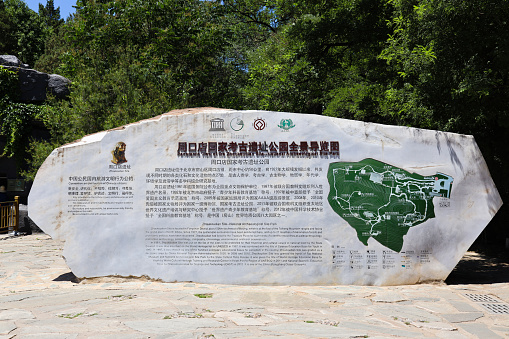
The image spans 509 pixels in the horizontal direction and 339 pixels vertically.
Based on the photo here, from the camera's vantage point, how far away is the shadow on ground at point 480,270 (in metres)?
7.99

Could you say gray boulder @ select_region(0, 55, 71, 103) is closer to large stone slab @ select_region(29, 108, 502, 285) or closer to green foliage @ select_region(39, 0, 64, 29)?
large stone slab @ select_region(29, 108, 502, 285)

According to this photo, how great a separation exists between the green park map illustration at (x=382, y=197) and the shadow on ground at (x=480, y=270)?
141 cm

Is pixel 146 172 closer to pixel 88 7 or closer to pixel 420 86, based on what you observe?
pixel 420 86

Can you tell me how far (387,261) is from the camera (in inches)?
285

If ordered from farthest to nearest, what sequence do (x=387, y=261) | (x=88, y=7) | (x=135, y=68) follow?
(x=88, y=7), (x=135, y=68), (x=387, y=261)

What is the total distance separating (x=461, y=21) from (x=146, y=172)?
6.17 metres

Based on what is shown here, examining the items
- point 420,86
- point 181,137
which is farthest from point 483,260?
point 181,137

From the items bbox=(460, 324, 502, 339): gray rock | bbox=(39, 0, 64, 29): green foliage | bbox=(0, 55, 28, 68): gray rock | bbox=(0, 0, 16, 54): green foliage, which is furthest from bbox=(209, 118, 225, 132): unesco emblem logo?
bbox=(39, 0, 64, 29): green foliage

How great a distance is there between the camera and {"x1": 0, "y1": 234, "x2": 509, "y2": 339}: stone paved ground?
188 inches

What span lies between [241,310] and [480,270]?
5.85m

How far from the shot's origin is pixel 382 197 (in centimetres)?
736

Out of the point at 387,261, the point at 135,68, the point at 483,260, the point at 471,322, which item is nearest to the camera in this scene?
the point at 471,322

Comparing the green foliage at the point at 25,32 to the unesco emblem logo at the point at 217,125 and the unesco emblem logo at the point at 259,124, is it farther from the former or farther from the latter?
the unesco emblem logo at the point at 259,124

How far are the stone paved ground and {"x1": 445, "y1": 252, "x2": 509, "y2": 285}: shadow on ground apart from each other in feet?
2.14
